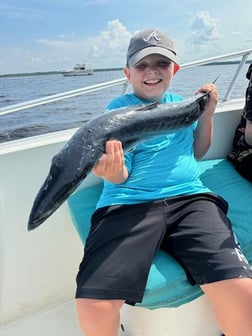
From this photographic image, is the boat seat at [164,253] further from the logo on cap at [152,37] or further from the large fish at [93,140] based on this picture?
the logo on cap at [152,37]

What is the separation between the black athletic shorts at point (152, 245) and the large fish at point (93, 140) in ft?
1.17

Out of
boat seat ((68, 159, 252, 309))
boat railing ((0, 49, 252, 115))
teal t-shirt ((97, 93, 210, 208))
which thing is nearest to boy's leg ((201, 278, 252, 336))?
boat seat ((68, 159, 252, 309))

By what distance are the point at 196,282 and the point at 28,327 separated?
47.1 inches

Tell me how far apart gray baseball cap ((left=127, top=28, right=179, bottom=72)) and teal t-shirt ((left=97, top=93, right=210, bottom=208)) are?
0.79 feet

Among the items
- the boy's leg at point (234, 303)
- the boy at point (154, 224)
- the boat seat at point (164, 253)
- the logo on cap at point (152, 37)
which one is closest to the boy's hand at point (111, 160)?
the boy at point (154, 224)

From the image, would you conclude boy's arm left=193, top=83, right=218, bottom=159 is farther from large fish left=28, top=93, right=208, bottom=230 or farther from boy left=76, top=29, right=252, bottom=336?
large fish left=28, top=93, right=208, bottom=230

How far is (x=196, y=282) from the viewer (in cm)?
140

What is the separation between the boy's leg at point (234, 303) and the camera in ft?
4.19

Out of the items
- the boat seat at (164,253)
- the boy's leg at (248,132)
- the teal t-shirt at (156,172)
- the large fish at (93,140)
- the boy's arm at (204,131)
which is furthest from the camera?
the boy's leg at (248,132)

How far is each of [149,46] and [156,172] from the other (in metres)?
0.66

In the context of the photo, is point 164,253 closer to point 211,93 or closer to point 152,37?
point 211,93

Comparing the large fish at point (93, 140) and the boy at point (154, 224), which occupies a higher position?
the large fish at point (93, 140)

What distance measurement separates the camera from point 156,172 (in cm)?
171

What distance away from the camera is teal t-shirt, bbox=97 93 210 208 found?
1.64 metres
